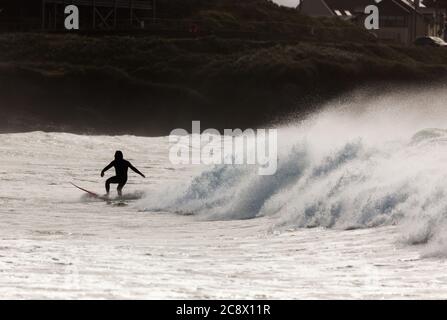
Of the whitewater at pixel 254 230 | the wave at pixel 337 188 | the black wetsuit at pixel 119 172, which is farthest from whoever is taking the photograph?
the black wetsuit at pixel 119 172

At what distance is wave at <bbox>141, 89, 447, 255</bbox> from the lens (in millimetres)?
16641

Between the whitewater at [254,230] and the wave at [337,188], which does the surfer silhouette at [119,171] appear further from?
the wave at [337,188]

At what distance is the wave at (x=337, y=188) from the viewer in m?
16.6

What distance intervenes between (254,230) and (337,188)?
1503 mm

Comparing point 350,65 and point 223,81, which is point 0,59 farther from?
point 350,65

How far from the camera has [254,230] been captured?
18688 mm

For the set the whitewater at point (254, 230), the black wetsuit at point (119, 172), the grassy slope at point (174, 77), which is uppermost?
the grassy slope at point (174, 77)

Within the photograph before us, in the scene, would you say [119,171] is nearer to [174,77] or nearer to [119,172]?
[119,172]

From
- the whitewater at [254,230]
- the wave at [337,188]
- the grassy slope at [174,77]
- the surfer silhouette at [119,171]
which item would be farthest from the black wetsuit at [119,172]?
the grassy slope at [174,77]

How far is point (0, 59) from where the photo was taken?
61906 mm

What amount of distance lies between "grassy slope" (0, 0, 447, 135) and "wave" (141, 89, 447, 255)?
28.8 m

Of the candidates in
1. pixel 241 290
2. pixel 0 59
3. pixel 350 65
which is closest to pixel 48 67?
pixel 0 59

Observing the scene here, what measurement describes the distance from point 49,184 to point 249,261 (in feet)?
46.0

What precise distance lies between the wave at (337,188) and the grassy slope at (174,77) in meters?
28.8
